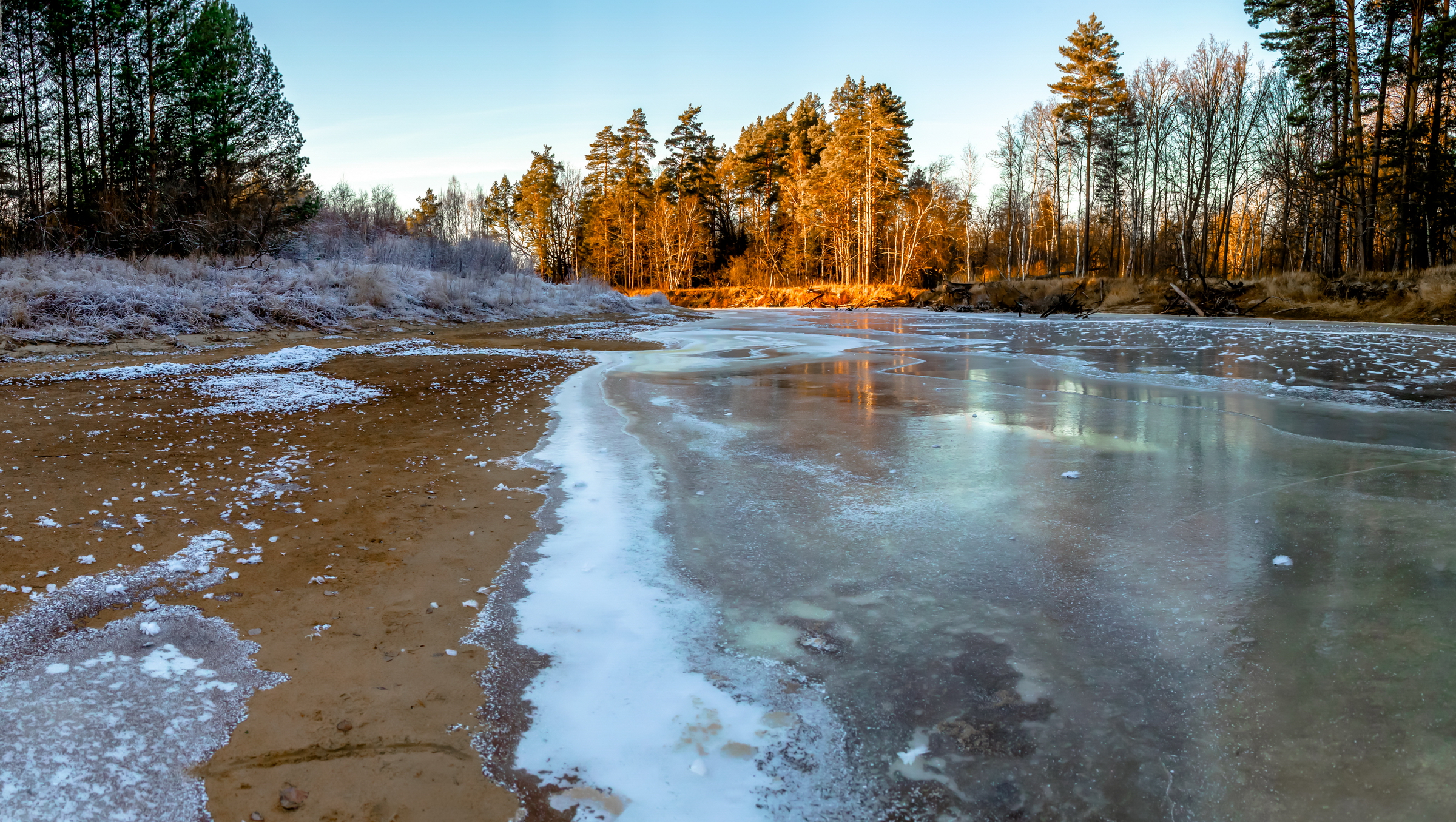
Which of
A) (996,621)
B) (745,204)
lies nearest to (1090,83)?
(745,204)

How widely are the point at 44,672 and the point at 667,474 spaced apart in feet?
8.64

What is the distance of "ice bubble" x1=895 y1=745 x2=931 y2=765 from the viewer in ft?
5.59

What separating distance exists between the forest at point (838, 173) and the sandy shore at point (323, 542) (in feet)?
39.6

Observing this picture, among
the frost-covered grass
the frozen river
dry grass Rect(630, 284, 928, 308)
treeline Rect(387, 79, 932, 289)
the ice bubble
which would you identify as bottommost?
the ice bubble

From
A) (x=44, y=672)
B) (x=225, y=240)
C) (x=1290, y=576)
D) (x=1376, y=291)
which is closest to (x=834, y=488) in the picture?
(x=1290, y=576)

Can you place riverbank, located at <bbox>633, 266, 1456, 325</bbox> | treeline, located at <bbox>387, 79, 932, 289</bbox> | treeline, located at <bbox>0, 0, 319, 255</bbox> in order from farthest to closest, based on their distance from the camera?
treeline, located at <bbox>387, 79, 932, 289</bbox> → riverbank, located at <bbox>633, 266, 1456, 325</bbox> → treeline, located at <bbox>0, 0, 319, 255</bbox>

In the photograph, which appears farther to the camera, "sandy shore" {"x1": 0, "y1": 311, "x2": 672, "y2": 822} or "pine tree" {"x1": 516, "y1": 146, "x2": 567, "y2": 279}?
"pine tree" {"x1": 516, "y1": 146, "x2": 567, "y2": 279}

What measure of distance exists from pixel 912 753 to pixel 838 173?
43.5 meters

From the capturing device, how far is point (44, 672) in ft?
6.55

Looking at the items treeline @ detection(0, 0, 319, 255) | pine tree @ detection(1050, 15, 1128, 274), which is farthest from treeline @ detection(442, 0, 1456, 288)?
treeline @ detection(0, 0, 319, 255)

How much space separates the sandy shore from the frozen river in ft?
0.71

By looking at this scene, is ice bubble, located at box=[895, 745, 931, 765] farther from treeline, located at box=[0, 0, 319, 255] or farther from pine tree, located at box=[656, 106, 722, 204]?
pine tree, located at box=[656, 106, 722, 204]

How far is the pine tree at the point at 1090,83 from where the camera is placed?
112 feet

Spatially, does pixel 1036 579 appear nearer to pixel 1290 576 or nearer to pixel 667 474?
pixel 1290 576
